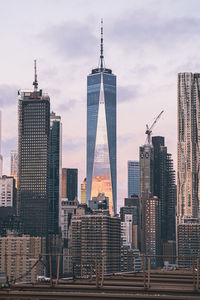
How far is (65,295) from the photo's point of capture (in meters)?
58.5

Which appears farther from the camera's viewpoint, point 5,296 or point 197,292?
point 197,292

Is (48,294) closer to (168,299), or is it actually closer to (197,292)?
(168,299)

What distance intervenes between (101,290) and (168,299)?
466 inches

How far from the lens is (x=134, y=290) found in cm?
6788

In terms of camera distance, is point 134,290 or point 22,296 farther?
point 134,290

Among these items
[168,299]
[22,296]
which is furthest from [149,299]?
[22,296]

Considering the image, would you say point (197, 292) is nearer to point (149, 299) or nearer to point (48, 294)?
point (149, 299)

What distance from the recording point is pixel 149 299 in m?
56.9

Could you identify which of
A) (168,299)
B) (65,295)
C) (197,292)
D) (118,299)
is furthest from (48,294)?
(197,292)

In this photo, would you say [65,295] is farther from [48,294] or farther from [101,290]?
[101,290]

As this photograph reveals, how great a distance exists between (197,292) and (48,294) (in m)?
15.8

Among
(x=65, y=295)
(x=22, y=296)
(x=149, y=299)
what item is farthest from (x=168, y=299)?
(x=22, y=296)

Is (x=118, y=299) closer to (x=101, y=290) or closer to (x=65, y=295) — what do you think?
(x=65, y=295)

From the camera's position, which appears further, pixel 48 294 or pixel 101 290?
pixel 101 290
